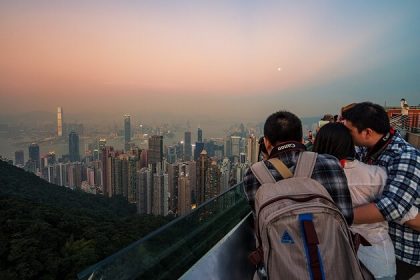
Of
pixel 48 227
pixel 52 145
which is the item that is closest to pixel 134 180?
pixel 48 227

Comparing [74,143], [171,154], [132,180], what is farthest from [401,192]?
[74,143]

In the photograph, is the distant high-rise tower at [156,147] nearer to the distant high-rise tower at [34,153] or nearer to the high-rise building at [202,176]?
the high-rise building at [202,176]

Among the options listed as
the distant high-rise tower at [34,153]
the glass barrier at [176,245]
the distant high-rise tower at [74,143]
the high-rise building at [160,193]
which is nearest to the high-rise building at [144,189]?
the high-rise building at [160,193]

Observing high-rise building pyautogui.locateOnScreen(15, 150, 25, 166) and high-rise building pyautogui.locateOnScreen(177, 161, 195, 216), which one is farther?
high-rise building pyautogui.locateOnScreen(15, 150, 25, 166)

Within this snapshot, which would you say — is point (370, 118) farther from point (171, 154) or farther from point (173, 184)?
point (171, 154)

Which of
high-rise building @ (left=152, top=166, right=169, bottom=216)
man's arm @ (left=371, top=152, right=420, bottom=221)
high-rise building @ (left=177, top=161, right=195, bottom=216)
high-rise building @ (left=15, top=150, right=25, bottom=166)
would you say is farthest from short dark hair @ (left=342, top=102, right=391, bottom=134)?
high-rise building @ (left=15, top=150, right=25, bottom=166)

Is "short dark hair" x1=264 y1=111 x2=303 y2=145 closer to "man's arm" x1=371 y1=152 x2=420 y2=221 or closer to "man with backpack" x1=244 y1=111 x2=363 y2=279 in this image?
"man with backpack" x1=244 y1=111 x2=363 y2=279
